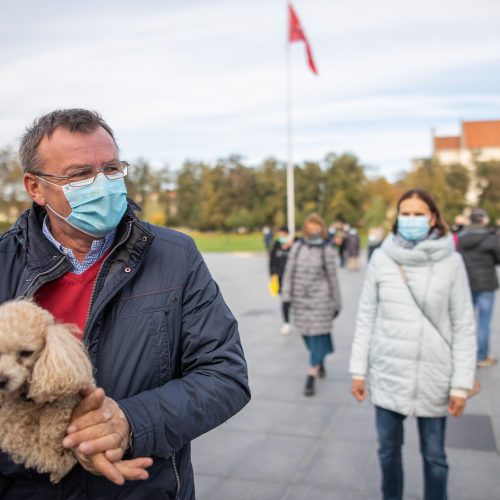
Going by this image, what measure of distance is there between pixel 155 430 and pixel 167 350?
0.96 ft

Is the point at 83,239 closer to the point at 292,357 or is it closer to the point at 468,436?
the point at 468,436

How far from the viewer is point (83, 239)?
2068 mm

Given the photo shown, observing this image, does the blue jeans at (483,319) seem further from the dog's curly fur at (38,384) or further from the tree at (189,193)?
the tree at (189,193)

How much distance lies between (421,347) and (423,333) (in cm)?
9

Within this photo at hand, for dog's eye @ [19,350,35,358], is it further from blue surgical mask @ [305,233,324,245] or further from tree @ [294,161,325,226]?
tree @ [294,161,325,226]

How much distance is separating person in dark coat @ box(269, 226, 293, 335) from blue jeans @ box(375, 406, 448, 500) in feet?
20.2

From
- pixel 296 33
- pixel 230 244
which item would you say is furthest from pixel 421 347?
pixel 230 244

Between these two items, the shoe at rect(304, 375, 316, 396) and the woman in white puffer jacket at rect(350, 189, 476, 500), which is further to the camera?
the shoe at rect(304, 375, 316, 396)

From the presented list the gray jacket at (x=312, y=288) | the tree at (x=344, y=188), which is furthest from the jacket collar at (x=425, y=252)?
the tree at (x=344, y=188)

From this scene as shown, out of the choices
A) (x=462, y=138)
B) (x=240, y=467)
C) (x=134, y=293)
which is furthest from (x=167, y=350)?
(x=462, y=138)

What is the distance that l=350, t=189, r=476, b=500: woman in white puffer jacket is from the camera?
3.61 meters

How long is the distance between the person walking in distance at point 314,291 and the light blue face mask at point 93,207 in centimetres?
513

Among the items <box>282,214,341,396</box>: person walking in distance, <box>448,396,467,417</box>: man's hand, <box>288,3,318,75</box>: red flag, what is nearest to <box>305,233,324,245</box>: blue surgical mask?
<box>282,214,341,396</box>: person walking in distance

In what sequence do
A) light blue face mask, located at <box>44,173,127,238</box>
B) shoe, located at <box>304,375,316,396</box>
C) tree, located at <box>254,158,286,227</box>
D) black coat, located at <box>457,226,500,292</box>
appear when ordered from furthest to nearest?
tree, located at <box>254,158,286,227</box>
black coat, located at <box>457,226,500,292</box>
shoe, located at <box>304,375,316,396</box>
light blue face mask, located at <box>44,173,127,238</box>
